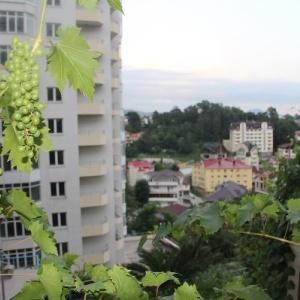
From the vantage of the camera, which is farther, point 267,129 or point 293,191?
point 267,129

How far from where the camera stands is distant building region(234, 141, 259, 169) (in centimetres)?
6228

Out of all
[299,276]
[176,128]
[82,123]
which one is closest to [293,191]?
[299,276]

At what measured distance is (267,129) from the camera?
61594mm

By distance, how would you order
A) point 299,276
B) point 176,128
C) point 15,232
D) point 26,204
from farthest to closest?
1. point 176,128
2. point 15,232
3. point 299,276
4. point 26,204

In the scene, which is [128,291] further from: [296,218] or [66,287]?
[296,218]

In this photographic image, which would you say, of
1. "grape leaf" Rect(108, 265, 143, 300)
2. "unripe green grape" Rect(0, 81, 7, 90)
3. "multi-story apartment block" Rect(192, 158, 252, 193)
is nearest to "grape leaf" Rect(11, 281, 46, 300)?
"grape leaf" Rect(108, 265, 143, 300)

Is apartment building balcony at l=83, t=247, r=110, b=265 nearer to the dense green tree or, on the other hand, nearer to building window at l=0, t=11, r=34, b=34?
building window at l=0, t=11, r=34, b=34

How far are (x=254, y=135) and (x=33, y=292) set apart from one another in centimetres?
6591

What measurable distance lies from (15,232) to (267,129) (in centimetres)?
5522

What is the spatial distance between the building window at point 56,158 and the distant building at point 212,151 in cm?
4852

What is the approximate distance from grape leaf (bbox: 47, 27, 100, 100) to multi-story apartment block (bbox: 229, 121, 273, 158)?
201ft

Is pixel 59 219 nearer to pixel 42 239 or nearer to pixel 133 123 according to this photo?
pixel 42 239

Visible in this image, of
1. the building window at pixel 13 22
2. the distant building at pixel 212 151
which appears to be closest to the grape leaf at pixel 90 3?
the building window at pixel 13 22

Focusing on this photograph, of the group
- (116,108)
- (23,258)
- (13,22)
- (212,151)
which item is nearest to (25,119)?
(13,22)
